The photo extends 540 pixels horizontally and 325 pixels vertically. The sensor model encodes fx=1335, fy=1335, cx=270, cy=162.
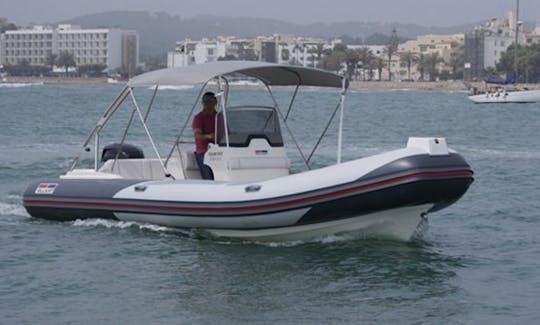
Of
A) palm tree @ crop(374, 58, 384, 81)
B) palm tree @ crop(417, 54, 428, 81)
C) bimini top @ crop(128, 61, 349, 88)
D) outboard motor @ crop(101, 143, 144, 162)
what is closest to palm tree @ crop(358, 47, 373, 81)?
palm tree @ crop(374, 58, 384, 81)

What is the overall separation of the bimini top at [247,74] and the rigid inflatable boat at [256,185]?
0.02 meters

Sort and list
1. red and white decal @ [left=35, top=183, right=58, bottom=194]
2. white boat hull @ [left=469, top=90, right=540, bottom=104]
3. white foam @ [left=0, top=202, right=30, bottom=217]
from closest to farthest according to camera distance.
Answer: red and white decal @ [left=35, top=183, right=58, bottom=194], white foam @ [left=0, top=202, right=30, bottom=217], white boat hull @ [left=469, top=90, right=540, bottom=104]

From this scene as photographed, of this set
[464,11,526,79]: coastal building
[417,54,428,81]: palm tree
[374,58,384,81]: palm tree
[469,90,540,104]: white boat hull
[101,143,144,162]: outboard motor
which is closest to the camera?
[101,143,144,162]: outboard motor

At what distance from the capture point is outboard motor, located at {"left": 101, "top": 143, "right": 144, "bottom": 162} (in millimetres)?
17891

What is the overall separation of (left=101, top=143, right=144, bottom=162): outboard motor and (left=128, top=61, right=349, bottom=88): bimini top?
147cm

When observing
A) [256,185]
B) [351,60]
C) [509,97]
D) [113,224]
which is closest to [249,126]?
[256,185]

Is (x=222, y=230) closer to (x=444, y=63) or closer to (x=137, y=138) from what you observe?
(x=137, y=138)

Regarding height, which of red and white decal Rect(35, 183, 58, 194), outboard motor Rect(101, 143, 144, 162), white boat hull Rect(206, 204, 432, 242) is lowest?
white boat hull Rect(206, 204, 432, 242)

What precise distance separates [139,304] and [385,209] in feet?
10.8

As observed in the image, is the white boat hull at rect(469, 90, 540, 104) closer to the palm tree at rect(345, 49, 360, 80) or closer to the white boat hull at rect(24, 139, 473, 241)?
the white boat hull at rect(24, 139, 473, 241)

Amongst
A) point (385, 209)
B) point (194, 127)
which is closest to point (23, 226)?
point (194, 127)

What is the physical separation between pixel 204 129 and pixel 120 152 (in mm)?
1830

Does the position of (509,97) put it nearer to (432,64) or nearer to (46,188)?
(46,188)

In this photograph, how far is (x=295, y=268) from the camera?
14453 millimetres
